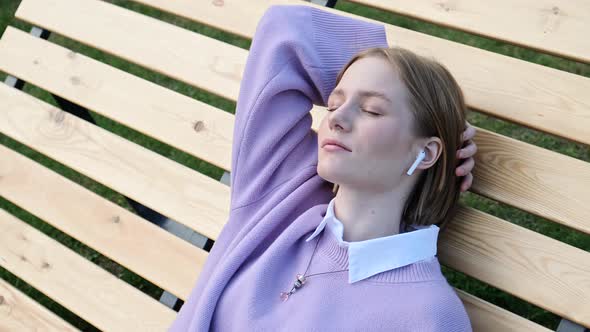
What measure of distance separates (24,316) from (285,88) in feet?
3.90

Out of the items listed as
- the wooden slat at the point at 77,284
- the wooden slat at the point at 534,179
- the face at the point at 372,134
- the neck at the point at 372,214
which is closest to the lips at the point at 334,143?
the face at the point at 372,134

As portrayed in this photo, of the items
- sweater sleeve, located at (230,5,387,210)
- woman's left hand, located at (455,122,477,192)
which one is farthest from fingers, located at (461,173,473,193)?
sweater sleeve, located at (230,5,387,210)

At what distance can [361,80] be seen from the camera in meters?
1.33

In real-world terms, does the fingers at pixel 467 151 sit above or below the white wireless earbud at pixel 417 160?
above

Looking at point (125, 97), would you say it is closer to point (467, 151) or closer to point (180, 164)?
point (180, 164)

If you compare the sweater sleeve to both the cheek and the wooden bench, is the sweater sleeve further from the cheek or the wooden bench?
the cheek

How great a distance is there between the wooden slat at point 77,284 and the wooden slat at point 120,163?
0.27m

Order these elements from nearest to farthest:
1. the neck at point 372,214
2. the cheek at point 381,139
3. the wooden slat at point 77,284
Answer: the cheek at point 381,139 → the neck at point 372,214 → the wooden slat at point 77,284

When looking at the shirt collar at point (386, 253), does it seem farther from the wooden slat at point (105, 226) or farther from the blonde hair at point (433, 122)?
the wooden slat at point (105, 226)

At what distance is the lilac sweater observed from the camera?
1376 mm

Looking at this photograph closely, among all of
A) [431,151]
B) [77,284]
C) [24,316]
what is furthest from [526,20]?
[24,316]

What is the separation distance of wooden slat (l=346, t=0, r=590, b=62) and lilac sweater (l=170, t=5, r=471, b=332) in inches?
9.6

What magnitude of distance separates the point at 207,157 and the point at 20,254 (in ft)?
2.57

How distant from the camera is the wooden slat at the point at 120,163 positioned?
1.88 meters
